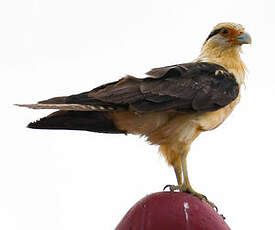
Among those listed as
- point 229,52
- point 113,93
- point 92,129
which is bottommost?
point 92,129

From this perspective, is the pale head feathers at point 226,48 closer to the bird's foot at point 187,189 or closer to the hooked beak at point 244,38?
the hooked beak at point 244,38

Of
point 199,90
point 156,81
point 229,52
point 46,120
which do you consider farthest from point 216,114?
point 46,120

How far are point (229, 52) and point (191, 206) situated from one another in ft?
11.4

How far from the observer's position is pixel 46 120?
20.5 feet

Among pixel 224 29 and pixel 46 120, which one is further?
pixel 224 29

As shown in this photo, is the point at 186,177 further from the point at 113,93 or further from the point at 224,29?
the point at 224,29

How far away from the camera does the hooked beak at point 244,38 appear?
25.0 ft

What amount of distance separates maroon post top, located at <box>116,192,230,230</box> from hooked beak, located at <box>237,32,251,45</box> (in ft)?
10.9

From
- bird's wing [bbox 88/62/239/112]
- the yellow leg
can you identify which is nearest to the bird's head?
bird's wing [bbox 88/62/239/112]

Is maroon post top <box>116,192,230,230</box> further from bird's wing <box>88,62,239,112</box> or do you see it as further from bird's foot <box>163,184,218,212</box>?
bird's wing <box>88,62,239,112</box>

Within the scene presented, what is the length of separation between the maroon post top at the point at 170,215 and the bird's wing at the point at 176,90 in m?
1.56

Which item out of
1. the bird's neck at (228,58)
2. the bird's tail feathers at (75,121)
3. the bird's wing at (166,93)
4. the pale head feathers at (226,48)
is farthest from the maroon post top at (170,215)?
the pale head feathers at (226,48)

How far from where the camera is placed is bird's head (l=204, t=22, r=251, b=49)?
303 inches

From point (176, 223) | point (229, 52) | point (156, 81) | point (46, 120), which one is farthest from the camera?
point (229, 52)
